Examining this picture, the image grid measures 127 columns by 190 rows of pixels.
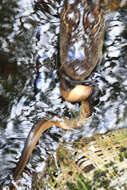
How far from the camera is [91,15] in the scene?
2879mm

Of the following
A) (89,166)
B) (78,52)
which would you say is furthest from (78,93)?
(89,166)

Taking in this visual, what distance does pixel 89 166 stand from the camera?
272 cm

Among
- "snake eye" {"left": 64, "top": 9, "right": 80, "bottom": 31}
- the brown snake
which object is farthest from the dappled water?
"snake eye" {"left": 64, "top": 9, "right": 80, "bottom": 31}

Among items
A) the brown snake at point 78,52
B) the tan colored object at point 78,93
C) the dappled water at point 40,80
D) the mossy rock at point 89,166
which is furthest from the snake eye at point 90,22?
the mossy rock at point 89,166

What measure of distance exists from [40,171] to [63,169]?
208 millimetres

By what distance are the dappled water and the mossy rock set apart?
0.10 m

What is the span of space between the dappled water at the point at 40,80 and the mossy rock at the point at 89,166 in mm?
104

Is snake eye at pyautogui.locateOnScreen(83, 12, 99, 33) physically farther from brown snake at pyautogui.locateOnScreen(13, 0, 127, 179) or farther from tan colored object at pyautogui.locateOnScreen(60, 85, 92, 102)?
tan colored object at pyautogui.locateOnScreen(60, 85, 92, 102)

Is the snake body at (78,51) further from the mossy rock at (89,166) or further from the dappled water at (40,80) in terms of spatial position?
the mossy rock at (89,166)

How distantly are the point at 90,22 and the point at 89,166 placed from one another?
4.36ft

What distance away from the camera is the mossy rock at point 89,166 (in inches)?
105

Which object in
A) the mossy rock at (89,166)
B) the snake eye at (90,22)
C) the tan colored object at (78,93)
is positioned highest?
the snake eye at (90,22)

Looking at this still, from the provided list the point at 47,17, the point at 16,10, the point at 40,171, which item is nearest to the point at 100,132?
the point at 40,171

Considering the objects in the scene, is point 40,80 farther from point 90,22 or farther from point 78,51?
point 90,22
